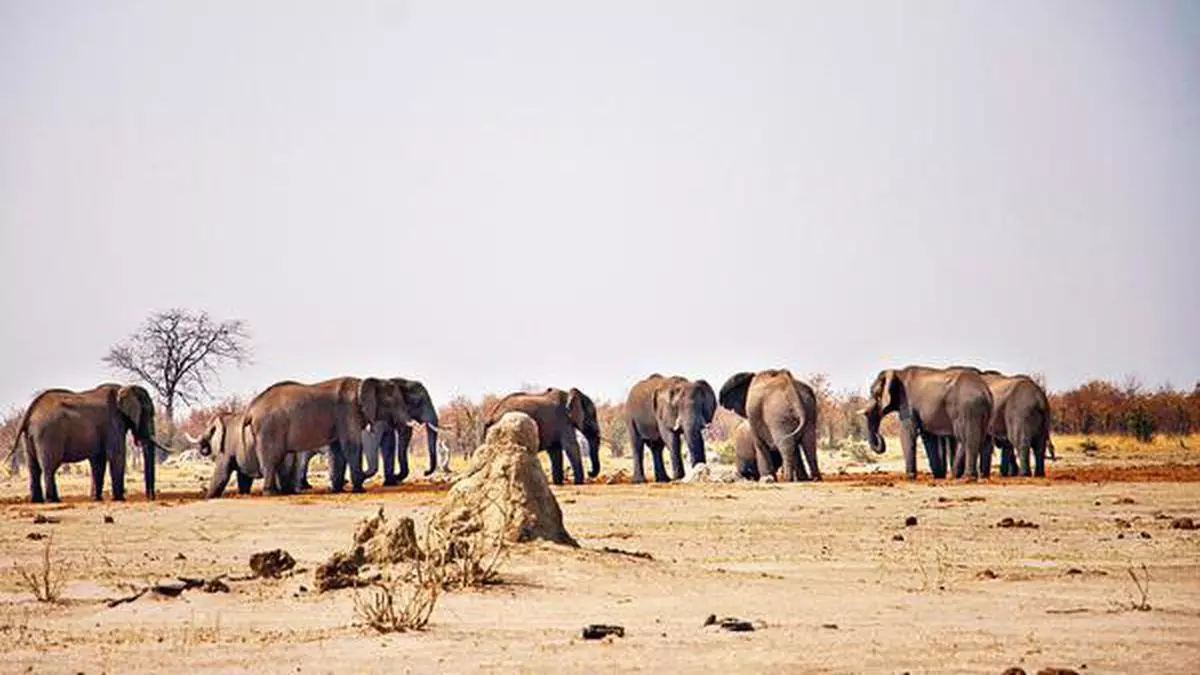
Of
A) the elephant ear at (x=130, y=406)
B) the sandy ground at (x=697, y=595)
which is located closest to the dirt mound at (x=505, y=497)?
the sandy ground at (x=697, y=595)

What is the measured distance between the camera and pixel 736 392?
3844cm

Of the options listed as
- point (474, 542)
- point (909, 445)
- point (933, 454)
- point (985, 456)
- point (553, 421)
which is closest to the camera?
point (474, 542)

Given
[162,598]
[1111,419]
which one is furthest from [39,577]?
[1111,419]

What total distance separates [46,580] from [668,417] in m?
25.5

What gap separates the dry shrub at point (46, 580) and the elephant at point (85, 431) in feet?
45.7

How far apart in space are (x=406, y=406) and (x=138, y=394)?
6101 millimetres

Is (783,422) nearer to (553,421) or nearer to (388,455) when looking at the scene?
(553,421)

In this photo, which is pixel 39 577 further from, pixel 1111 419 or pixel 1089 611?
pixel 1111 419

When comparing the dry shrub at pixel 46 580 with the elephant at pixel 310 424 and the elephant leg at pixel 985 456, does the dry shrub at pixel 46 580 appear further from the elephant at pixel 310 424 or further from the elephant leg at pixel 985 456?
the elephant leg at pixel 985 456

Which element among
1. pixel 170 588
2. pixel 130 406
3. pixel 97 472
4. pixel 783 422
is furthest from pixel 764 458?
pixel 170 588

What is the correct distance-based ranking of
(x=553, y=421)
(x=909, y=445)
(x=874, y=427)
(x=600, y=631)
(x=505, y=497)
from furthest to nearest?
(x=874, y=427)
(x=553, y=421)
(x=909, y=445)
(x=505, y=497)
(x=600, y=631)

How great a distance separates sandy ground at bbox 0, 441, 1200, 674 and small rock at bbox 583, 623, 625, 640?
0.12m

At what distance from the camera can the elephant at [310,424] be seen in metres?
33.2

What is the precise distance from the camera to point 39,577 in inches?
680
